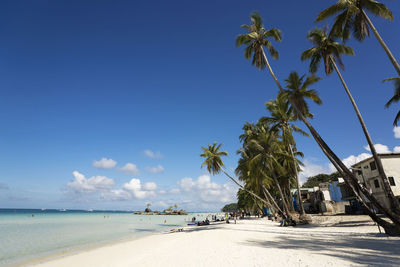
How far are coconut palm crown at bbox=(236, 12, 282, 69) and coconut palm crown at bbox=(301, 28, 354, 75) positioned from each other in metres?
2.74

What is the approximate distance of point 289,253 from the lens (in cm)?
836

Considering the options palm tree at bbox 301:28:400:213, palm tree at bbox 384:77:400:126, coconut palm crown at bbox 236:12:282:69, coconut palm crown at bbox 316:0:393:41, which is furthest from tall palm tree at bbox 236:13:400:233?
palm tree at bbox 384:77:400:126

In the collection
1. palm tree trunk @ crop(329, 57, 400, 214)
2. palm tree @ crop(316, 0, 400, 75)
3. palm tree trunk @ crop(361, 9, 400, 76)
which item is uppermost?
palm tree @ crop(316, 0, 400, 75)

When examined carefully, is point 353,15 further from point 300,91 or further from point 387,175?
point 387,175

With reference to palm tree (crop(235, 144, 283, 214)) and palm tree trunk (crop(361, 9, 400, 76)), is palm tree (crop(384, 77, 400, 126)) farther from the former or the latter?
palm tree (crop(235, 144, 283, 214))

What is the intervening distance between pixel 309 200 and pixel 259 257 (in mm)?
41769

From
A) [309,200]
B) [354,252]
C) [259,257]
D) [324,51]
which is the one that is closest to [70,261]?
[259,257]

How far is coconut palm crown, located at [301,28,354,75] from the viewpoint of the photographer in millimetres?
15016

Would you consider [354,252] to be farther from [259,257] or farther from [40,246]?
[40,246]

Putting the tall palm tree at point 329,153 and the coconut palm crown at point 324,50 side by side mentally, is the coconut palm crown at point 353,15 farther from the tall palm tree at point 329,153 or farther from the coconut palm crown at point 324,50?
the tall palm tree at point 329,153

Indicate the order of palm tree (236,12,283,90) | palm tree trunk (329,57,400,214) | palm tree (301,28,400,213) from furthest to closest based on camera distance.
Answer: palm tree (236,12,283,90), palm tree (301,28,400,213), palm tree trunk (329,57,400,214)

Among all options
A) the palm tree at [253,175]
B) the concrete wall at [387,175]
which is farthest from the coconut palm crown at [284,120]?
the concrete wall at [387,175]

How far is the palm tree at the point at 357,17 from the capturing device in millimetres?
11403

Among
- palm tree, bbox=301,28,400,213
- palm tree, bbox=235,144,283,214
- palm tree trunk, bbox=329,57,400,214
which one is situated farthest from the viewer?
palm tree, bbox=235,144,283,214
